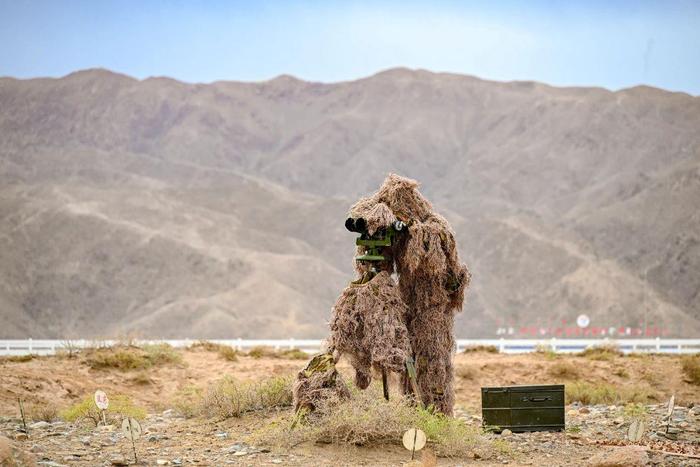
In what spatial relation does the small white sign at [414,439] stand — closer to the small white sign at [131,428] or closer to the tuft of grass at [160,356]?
the small white sign at [131,428]

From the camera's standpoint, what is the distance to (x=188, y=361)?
23344mm

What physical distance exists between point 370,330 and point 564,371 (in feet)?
37.2

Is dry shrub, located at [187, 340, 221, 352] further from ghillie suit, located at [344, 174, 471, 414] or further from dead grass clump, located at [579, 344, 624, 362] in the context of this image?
ghillie suit, located at [344, 174, 471, 414]

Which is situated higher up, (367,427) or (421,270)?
(421,270)

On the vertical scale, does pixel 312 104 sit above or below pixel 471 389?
above

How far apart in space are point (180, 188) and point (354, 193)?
1810 centimetres

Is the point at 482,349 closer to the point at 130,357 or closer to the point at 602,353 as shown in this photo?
the point at 602,353

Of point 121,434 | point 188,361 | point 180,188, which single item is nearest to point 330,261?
point 180,188

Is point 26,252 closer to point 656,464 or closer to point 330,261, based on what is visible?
point 330,261

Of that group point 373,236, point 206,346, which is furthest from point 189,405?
point 206,346

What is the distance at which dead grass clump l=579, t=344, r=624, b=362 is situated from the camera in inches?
974

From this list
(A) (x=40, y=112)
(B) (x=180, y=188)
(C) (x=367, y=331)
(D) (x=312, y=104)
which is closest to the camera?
(C) (x=367, y=331)

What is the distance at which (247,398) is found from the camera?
1506 centimetres

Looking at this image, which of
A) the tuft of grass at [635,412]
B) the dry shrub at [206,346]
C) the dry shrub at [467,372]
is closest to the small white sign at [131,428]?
the tuft of grass at [635,412]
